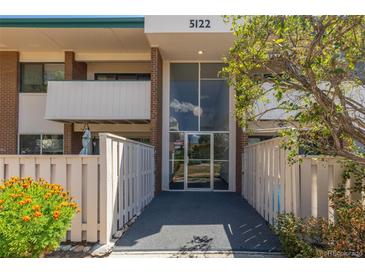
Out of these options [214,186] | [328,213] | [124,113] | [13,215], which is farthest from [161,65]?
[13,215]

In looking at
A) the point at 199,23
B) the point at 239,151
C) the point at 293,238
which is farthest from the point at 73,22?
the point at 293,238

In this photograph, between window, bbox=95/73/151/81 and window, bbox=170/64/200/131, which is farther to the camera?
window, bbox=95/73/151/81

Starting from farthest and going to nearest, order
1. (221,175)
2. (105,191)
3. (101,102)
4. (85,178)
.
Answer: (221,175) → (101,102) → (85,178) → (105,191)

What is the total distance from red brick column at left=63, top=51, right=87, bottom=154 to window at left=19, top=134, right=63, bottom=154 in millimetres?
572

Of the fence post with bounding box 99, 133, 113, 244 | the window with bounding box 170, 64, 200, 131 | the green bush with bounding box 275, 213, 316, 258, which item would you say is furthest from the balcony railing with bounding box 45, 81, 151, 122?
the green bush with bounding box 275, 213, 316, 258

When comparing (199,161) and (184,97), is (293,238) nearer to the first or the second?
(199,161)

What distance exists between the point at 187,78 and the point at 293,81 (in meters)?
9.09

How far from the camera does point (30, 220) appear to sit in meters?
3.91

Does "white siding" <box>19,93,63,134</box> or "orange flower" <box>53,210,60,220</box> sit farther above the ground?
"white siding" <box>19,93,63,134</box>

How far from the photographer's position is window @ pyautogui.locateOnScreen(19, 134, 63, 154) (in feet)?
48.9

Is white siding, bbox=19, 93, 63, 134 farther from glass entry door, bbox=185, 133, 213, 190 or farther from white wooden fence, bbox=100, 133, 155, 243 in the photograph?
white wooden fence, bbox=100, 133, 155, 243

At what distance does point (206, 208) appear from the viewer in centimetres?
952

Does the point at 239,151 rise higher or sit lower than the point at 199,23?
lower

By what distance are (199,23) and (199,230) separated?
7138 mm
